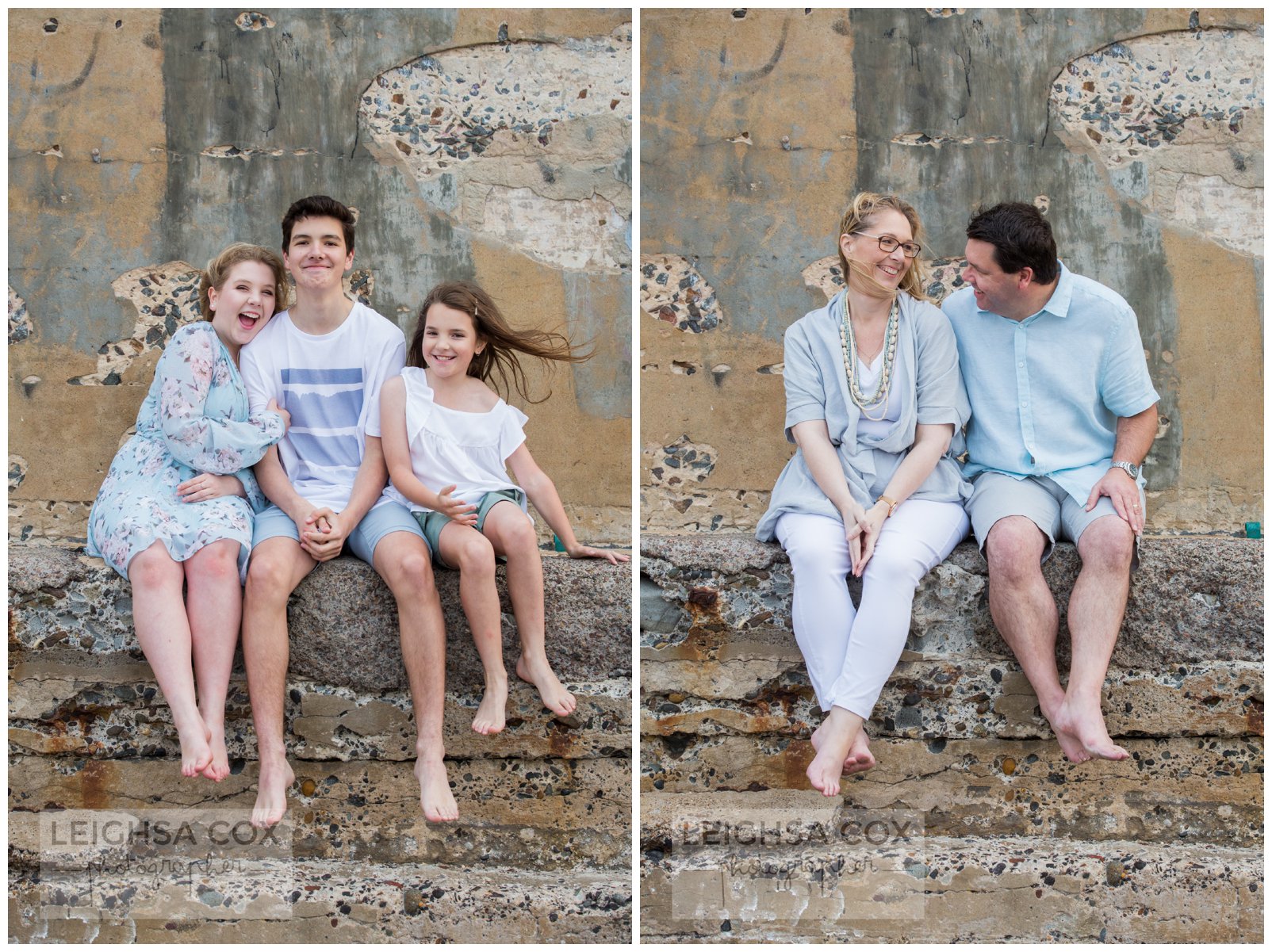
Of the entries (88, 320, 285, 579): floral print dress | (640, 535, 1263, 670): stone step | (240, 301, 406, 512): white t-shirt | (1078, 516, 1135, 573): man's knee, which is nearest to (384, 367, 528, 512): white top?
(240, 301, 406, 512): white t-shirt

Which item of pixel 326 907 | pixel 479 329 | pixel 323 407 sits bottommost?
pixel 326 907

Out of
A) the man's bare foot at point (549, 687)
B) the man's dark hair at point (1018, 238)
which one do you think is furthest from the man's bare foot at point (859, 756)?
the man's dark hair at point (1018, 238)

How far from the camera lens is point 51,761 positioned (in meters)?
2.89

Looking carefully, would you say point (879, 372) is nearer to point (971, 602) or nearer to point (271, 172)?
point (971, 602)

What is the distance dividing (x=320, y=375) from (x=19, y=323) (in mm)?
1607

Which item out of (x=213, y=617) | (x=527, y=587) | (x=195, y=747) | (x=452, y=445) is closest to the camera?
(x=195, y=747)

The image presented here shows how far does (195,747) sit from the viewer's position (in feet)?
8.31

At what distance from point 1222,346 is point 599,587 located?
8.24 feet

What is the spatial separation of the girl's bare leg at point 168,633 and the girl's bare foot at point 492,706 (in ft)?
1.95

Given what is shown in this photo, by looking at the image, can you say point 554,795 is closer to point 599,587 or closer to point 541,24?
point 599,587

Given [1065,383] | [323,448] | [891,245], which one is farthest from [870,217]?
[323,448]

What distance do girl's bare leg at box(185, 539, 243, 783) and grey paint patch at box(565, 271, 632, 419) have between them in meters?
1.59

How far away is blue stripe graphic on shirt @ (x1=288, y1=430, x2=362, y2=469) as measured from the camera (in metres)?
2.93

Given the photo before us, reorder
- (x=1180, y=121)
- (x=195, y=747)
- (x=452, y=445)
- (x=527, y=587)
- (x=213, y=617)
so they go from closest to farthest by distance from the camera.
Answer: (x=195, y=747), (x=213, y=617), (x=527, y=587), (x=452, y=445), (x=1180, y=121)
